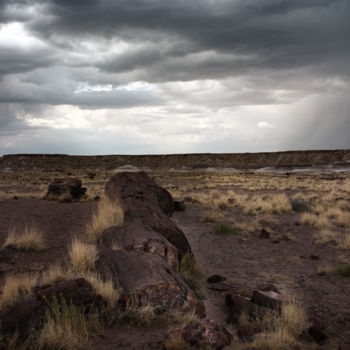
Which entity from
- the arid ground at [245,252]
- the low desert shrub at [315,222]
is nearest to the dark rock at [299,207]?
the arid ground at [245,252]

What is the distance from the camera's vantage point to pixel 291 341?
5617mm

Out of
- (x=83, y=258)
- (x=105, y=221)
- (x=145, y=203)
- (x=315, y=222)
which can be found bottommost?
(x=315, y=222)

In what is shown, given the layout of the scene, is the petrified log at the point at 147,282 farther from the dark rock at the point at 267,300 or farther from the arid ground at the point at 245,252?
the dark rock at the point at 267,300

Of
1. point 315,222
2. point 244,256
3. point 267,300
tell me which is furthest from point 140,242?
point 315,222

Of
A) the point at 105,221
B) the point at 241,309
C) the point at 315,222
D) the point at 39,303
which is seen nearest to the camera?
the point at 39,303

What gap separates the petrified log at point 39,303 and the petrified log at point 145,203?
12.3 feet

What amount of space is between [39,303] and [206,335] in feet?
7.46

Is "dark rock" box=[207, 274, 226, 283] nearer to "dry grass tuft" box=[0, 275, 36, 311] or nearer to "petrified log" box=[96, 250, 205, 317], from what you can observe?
"petrified log" box=[96, 250, 205, 317]

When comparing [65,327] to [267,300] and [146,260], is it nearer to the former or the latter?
[146,260]

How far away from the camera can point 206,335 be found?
524 cm

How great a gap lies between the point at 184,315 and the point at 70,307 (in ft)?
5.98

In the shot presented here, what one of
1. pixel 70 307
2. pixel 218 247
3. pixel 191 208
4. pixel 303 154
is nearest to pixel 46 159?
pixel 303 154

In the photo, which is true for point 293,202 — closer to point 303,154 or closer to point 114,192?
point 114,192

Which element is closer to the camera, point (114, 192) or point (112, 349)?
point (112, 349)
